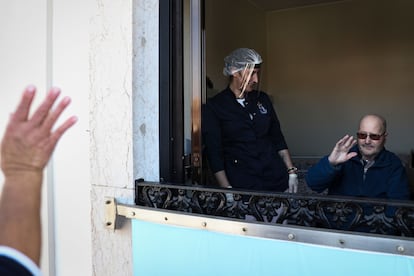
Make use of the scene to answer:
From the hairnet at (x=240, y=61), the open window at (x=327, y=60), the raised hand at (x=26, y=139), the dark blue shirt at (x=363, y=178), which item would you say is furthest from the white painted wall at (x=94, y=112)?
the open window at (x=327, y=60)

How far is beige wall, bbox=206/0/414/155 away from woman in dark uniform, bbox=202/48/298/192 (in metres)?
2.53

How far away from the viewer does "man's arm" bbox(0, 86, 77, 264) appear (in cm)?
61

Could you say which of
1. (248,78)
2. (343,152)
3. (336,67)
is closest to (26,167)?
(343,152)

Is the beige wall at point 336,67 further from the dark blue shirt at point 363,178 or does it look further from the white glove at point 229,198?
the white glove at point 229,198

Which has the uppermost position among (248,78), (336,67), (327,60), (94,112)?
(327,60)

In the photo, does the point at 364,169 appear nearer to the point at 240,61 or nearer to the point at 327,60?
the point at 240,61

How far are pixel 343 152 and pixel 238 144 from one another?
1.91 feet

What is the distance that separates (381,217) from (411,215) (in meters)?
0.08

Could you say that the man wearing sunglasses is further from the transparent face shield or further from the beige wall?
the beige wall

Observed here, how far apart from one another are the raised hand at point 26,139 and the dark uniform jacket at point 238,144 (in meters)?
1.21

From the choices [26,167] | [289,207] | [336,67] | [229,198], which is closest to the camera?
[26,167]

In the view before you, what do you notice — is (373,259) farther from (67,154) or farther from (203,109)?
(67,154)

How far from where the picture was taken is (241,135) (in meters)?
1.93

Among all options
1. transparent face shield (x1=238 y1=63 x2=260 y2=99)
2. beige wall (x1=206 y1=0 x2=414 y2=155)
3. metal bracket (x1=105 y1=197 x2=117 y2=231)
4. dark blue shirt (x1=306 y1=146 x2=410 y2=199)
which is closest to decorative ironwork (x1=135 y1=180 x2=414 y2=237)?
metal bracket (x1=105 y1=197 x2=117 y2=231)
